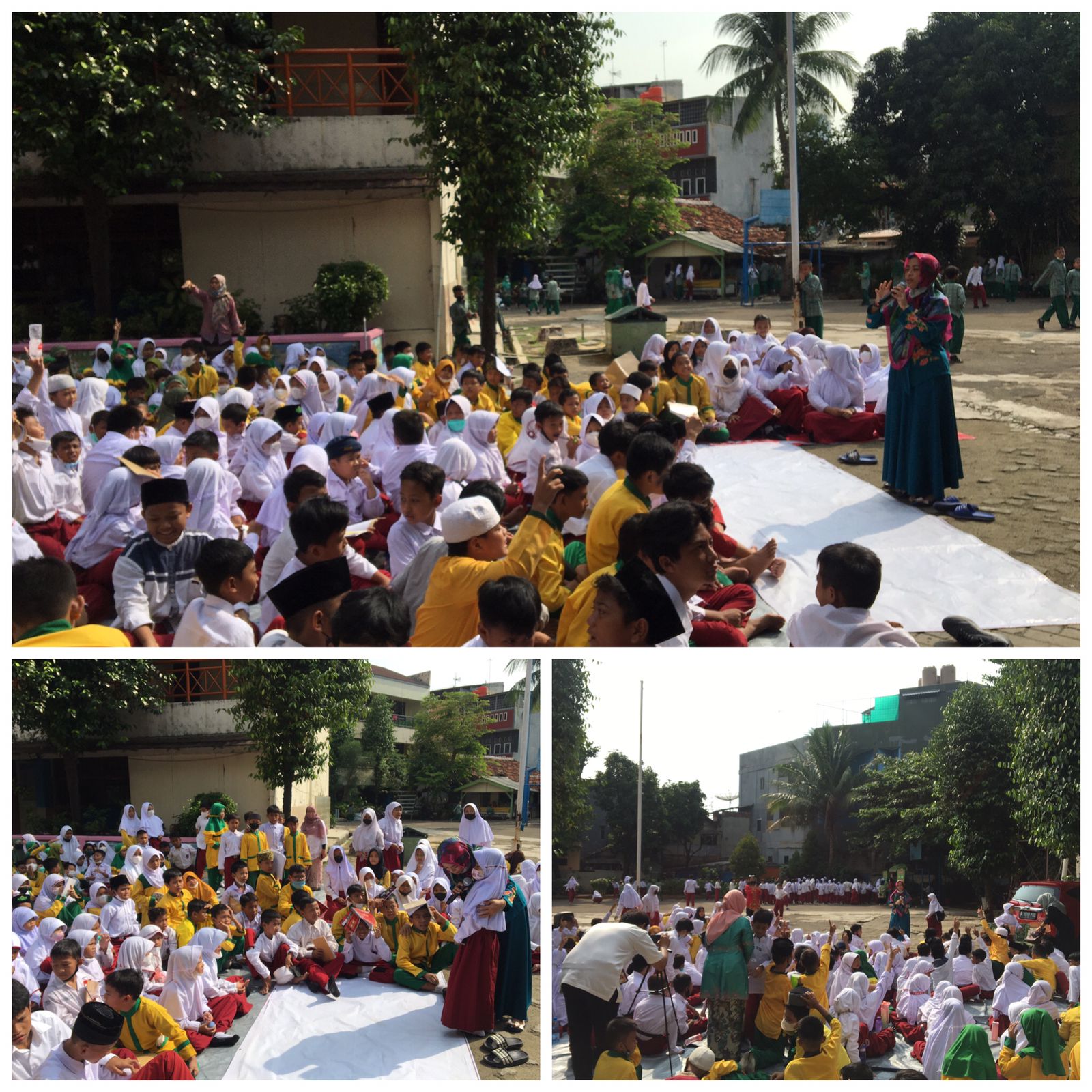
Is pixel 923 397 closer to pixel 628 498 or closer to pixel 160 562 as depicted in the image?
pixel 628 498

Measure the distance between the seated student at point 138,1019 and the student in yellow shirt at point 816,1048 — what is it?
7.00ft

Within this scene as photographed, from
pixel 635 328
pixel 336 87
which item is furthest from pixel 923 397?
pixel 336 87

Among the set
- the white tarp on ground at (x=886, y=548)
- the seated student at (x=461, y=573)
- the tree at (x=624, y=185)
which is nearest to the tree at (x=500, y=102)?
the white tarp on ground at (x=886, y=548)

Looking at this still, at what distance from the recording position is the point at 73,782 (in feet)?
14.6

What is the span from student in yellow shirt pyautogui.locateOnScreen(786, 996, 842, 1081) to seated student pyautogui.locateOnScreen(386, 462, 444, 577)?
234 centimetres

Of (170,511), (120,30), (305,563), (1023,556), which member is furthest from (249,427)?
(120,30)

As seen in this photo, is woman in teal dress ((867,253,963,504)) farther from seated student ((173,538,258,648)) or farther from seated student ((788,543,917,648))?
seated student ((173,538,258,648))

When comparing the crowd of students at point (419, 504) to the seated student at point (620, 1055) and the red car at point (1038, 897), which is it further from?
the seated student at point (620, 1055)

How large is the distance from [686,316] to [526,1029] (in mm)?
22441

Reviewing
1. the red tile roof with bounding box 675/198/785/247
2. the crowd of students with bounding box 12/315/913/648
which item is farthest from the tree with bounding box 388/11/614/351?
the red tile roof with bounding box 675/198/785/247

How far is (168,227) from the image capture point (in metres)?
15.3

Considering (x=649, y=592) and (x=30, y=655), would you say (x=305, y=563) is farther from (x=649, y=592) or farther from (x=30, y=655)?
(x=649, y=592)

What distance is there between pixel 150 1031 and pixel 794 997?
2331 millimetres

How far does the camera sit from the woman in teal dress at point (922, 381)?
6891 mm
